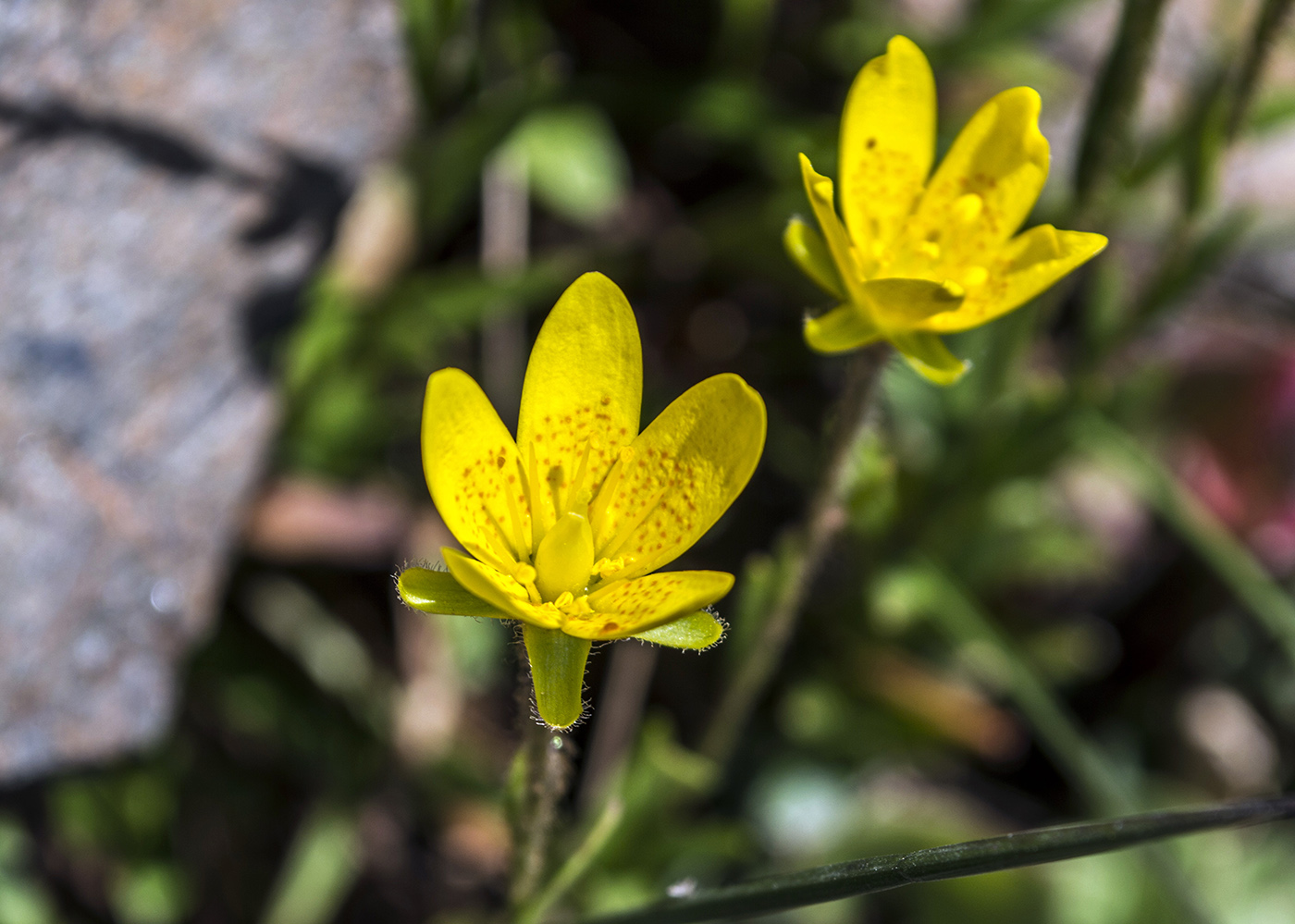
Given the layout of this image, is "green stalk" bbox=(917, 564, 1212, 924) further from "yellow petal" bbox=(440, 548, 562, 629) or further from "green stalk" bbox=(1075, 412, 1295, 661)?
"yellow petal" bbox=(440, 548, 562, 629)

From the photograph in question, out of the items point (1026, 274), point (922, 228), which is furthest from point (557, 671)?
point (922, 228)

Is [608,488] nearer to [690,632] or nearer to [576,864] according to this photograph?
[690,632]

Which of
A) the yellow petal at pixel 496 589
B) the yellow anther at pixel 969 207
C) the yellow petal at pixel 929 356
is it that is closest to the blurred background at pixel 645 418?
the yellow petal at pixel 929 356

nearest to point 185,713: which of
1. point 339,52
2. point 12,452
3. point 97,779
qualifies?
point 97,779

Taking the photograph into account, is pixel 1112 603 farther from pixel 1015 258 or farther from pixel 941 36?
pixel 1015 258

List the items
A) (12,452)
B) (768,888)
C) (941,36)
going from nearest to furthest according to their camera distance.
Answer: (768,888), (12,452), (941,36)

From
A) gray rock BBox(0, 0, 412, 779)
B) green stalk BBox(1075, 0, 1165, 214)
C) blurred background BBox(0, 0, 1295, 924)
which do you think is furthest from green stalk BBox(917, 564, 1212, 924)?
gray rock BBox(0, 0, 412, 779)
